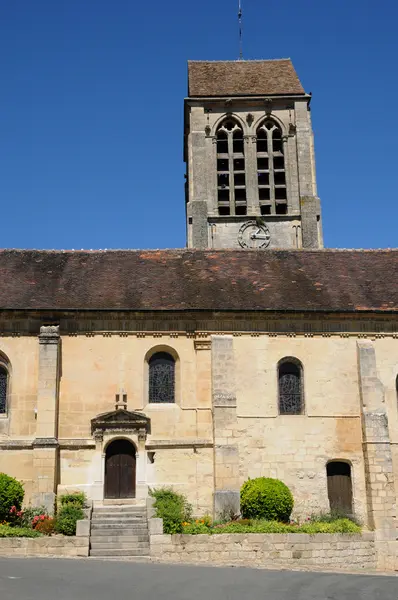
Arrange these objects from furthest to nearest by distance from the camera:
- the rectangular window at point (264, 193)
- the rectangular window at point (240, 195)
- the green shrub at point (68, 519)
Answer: the rectangular window at point (264, 193) → the rectangular window at point (240, 195) → the green shrub at point (68, 519)

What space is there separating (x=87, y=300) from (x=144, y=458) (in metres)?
6.04

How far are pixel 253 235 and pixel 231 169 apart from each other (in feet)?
15.4

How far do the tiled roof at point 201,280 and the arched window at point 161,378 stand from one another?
1827 mm

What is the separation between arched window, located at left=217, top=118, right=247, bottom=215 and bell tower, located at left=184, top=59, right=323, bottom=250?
0.19 feet

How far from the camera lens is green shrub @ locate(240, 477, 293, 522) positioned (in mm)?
22594

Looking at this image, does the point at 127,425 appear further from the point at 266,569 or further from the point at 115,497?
the point at 266,569

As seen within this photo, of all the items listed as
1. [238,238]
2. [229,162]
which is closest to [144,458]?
[238,238]

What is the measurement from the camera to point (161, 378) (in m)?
25.4

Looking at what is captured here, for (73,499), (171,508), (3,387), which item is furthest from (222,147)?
(171,508)

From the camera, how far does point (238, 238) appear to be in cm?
3966

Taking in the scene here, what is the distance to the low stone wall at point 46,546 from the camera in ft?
65.5

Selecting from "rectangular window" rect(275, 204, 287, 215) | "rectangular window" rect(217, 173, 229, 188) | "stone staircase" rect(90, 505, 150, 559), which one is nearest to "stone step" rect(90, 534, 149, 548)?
"stone staircase" rect(90, 505, 150, 559)

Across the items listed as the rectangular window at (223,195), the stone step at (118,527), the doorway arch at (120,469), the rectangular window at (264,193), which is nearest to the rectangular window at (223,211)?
the rectangular window at (223,195)

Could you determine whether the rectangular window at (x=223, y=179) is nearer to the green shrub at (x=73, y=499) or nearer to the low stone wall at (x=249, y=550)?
the green shrub at (x=73, y=499)
